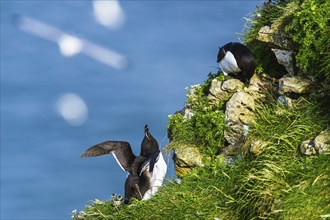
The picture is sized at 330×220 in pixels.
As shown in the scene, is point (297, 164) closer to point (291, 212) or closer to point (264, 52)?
point (291, 212)

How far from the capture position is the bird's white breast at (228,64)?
43.7ft

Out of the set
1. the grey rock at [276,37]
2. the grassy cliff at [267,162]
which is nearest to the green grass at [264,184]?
the grassy cliff at [267,162]

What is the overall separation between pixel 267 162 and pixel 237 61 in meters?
2.94

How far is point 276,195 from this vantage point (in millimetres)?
9820

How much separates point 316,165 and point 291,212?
A: 91cm

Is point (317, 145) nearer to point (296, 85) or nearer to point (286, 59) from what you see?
point (296, 85)

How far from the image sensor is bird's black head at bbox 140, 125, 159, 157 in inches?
506

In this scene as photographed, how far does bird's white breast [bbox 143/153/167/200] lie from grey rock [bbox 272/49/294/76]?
2.61 m

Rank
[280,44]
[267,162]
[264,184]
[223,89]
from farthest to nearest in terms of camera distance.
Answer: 1. [223,89]
2. [280,44]
3. [267,162]
4. [264,184]

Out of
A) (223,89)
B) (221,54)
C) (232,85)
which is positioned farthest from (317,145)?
(221,54)

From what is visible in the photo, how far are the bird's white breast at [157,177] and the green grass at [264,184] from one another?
0.57ft

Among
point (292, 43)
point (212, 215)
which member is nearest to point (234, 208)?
point (212, 215)

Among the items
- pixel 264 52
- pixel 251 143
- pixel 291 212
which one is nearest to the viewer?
pixel 291 212

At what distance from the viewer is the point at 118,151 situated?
1298cm
